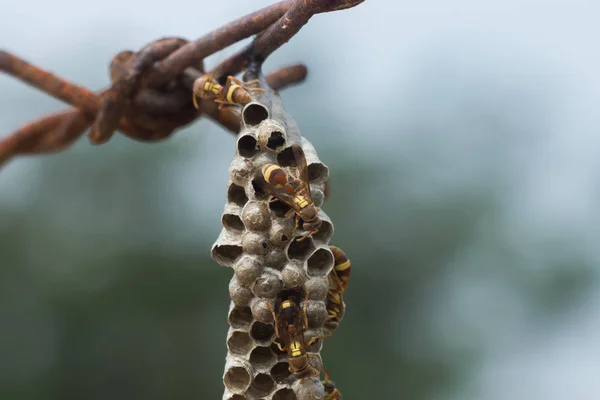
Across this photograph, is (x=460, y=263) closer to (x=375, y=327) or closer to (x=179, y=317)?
(x=375, y=327)

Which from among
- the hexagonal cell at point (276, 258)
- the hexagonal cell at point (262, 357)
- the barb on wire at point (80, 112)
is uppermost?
the barb on wire at point (80, 112)

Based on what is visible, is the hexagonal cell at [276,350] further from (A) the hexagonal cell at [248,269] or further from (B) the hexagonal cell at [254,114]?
(B) the hexagonal cell at [254,114]

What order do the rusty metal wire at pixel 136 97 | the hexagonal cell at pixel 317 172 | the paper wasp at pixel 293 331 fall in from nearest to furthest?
the paper wasp at pixel 293 331 → the hexagonal cell at pixel 317 172 → the rusty metal wire at pixel 136 97

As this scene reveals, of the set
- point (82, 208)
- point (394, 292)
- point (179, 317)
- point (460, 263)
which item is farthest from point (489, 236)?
point (82, 208)

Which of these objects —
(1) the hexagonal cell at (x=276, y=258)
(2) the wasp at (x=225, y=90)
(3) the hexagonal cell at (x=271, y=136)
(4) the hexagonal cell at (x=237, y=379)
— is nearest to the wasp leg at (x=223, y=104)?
(2) the wasp at (x=225, y=90)

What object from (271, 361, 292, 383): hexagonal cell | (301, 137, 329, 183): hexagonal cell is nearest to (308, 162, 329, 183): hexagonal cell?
(301, 137, 329, 183): hexagonal cell

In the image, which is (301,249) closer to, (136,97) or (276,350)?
(276,350)

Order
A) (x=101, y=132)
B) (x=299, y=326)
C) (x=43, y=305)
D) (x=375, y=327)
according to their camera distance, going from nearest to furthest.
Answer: (x=299, y=326)
(x=101, y=132)
(x=375, y=327)
(x=43, y=305)
